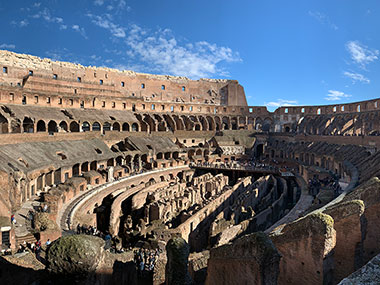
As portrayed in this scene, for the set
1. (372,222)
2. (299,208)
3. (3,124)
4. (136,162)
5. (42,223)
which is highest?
(3,124)

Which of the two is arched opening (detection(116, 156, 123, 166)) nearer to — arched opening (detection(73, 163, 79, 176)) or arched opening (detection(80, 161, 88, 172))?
arched opening (detection(80, 161, 88, 172))

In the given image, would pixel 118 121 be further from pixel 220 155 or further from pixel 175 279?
pixel 175 279

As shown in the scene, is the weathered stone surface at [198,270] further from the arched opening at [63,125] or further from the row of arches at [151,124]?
the arched opening at [63,125]

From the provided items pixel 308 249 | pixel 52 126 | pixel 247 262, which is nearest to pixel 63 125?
pixel 52 126

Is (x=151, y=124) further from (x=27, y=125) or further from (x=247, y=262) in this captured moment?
(x=247, y=262)

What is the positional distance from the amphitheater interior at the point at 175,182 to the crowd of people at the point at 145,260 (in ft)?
0.33

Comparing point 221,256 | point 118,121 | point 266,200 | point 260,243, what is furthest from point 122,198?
point 118,121

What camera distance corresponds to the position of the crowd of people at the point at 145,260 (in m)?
10.7

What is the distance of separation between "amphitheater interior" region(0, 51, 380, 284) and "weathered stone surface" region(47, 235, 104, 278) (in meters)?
0.02

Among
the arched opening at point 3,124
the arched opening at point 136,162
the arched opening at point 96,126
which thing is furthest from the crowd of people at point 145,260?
the arched opening at point 96,126

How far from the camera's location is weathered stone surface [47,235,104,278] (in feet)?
14.3

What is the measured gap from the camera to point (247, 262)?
6.51m

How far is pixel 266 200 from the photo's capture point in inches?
888

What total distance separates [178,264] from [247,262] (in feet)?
5.67
